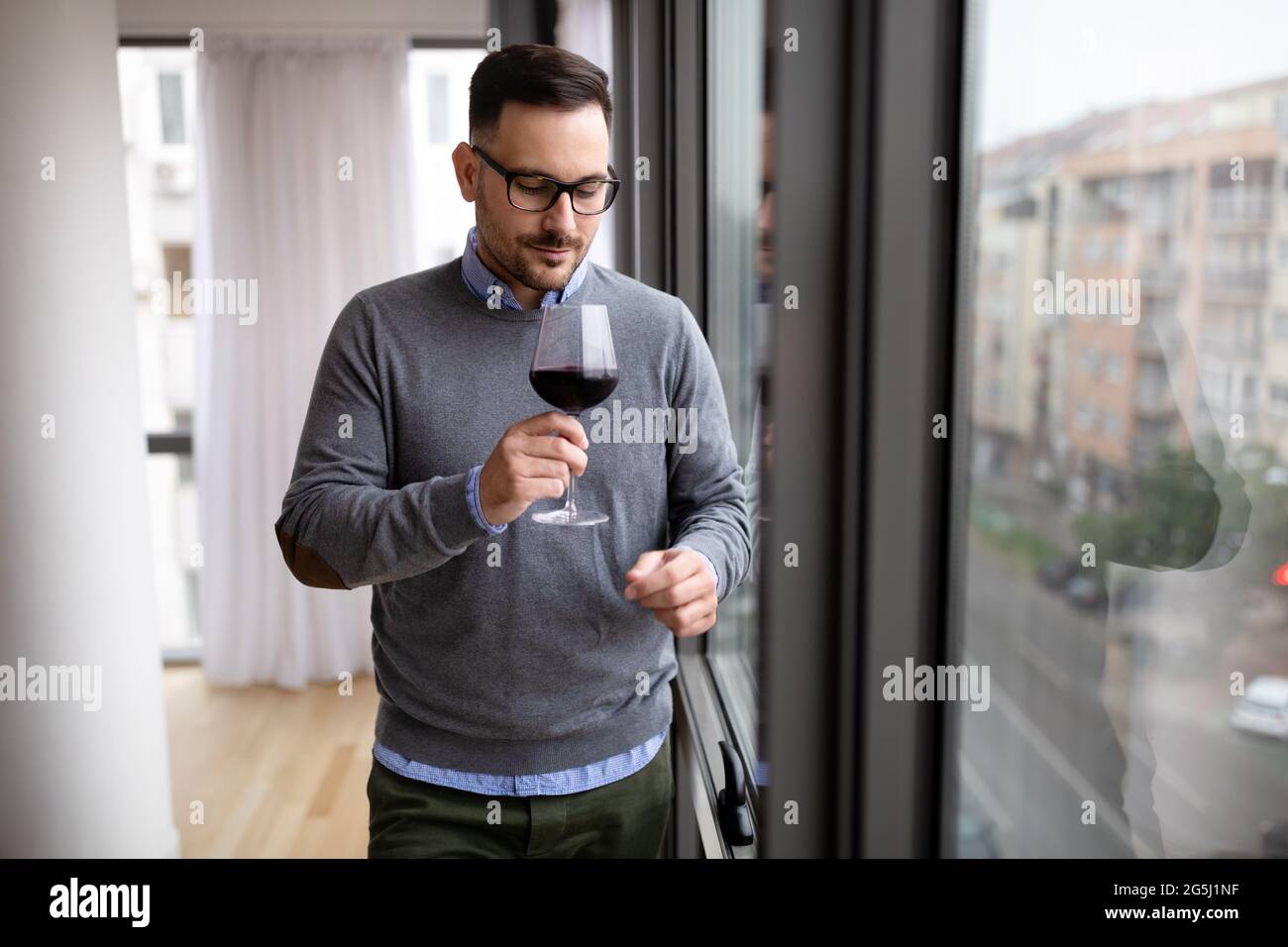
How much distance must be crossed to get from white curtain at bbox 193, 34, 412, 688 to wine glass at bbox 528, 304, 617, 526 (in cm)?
269

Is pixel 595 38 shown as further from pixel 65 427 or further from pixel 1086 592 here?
pixel 1086 592

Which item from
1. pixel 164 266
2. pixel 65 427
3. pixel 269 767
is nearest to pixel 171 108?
pixel 164 266

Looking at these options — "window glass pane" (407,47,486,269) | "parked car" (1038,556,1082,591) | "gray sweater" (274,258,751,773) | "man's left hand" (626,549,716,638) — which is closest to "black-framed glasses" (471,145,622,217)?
"gray sweater" (274,258,751,773)

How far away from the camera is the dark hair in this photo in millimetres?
921

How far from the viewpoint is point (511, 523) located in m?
1.01

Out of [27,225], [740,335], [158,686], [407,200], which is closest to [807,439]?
[740,335]

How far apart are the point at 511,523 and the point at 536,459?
215 mm

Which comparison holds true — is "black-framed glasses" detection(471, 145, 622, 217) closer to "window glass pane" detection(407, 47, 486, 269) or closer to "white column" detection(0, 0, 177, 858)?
"white column" detection(0, 0, 177, 858)

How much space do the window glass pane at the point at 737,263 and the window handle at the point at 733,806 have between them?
19cm

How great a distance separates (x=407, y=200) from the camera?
339 centimetres

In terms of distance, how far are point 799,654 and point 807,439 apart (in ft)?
0.61

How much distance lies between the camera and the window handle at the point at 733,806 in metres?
1.22

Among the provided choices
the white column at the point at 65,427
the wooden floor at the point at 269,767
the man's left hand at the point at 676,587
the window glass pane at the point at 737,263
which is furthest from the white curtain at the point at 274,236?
the man's left hand at the point at 676,587
